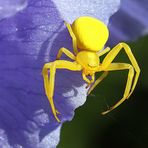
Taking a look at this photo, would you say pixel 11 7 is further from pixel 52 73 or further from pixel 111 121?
pixel 111 121

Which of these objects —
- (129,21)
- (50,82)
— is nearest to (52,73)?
(50,82)

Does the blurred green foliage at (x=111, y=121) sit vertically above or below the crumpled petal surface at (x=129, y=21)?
below

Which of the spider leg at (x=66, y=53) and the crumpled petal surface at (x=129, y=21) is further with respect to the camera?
the crumpled petal surface at (x=129, y=21)

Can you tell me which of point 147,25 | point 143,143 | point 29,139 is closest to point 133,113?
point 143,143

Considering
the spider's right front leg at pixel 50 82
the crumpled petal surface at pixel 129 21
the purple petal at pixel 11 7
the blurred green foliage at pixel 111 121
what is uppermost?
the purple petal at pixel 11 7

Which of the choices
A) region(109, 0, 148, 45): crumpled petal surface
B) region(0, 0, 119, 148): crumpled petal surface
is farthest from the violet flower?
region(109, 0, 148, 45): crumpled petal surface

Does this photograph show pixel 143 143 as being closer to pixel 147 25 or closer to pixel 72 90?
pixel 147 25

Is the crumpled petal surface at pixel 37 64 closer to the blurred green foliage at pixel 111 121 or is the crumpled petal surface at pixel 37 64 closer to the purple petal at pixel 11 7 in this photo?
the purple petal at pixel 11 7

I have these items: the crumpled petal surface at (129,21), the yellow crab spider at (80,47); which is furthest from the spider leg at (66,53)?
the crumpled petal surface at (129,21)
